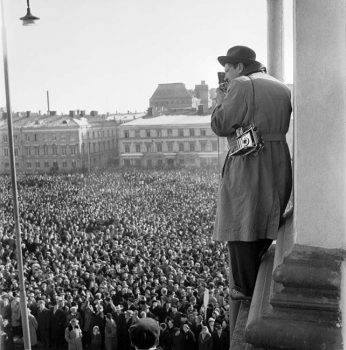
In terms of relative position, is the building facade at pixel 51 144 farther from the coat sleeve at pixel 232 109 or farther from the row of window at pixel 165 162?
the coat sleeve at pixel 232 109

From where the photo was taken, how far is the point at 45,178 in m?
50.0

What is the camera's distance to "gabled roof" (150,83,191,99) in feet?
303

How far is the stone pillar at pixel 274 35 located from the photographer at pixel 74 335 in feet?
22.1

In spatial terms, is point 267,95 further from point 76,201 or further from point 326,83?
point 76,201

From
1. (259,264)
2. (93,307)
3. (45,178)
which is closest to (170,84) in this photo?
(45,178)

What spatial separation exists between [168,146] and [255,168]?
60.5 m

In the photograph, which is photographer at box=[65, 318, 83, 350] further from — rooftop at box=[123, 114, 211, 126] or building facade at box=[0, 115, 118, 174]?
building facade at box=[0, 115, 118, 174]

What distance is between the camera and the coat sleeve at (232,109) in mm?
2598

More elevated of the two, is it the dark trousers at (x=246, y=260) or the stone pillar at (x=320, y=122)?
the stone pillar at (x=320, y=122)

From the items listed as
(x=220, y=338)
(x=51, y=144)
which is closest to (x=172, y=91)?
(x=51, y=144)

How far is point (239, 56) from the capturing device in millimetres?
2842

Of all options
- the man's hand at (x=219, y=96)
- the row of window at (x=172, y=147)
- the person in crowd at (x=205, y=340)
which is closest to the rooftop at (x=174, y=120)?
the row of window at (x=172, y=147)

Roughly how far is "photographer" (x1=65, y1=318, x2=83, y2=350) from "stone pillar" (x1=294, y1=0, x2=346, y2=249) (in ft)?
25.9

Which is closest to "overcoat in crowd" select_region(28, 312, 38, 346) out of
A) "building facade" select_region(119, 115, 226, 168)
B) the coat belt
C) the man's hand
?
the man's hand
